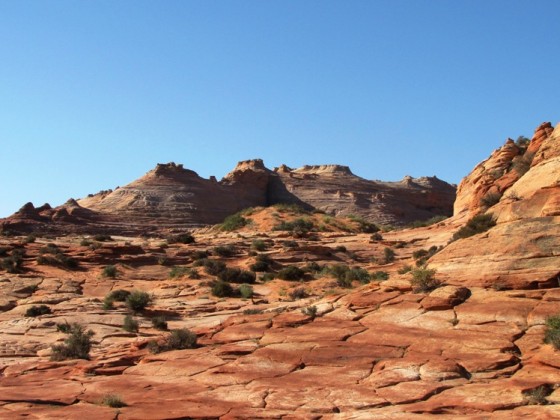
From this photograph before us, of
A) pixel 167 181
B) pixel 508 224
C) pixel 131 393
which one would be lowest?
pixel 131 393

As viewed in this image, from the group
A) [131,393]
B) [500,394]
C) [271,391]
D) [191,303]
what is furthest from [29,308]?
[500,394]

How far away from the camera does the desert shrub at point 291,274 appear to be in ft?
95.6

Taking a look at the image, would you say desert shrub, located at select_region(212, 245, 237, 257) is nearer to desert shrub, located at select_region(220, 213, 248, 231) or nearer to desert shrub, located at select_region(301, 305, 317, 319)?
desert shrub, located at select_region(220, 213, 248, 231)

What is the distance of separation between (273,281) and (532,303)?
53.0 feet

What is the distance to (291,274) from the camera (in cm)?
2917

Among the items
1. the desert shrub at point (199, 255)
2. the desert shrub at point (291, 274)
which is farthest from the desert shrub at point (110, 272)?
the desert shrub at point (291, 274)

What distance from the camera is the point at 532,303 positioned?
13.9 meters

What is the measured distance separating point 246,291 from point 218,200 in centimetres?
4655

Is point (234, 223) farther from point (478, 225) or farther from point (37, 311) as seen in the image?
point (478, 225)

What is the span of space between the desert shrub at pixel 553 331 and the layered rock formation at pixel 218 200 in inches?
1897

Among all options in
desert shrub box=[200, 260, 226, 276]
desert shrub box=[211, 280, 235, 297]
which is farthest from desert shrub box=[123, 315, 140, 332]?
desert shrub box=[200, 260, 226, 276]

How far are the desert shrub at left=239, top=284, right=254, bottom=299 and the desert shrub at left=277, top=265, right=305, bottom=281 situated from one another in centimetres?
322

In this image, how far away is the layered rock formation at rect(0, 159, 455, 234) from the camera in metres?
59.3

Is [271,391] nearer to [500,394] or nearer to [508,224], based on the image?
[500,394]
